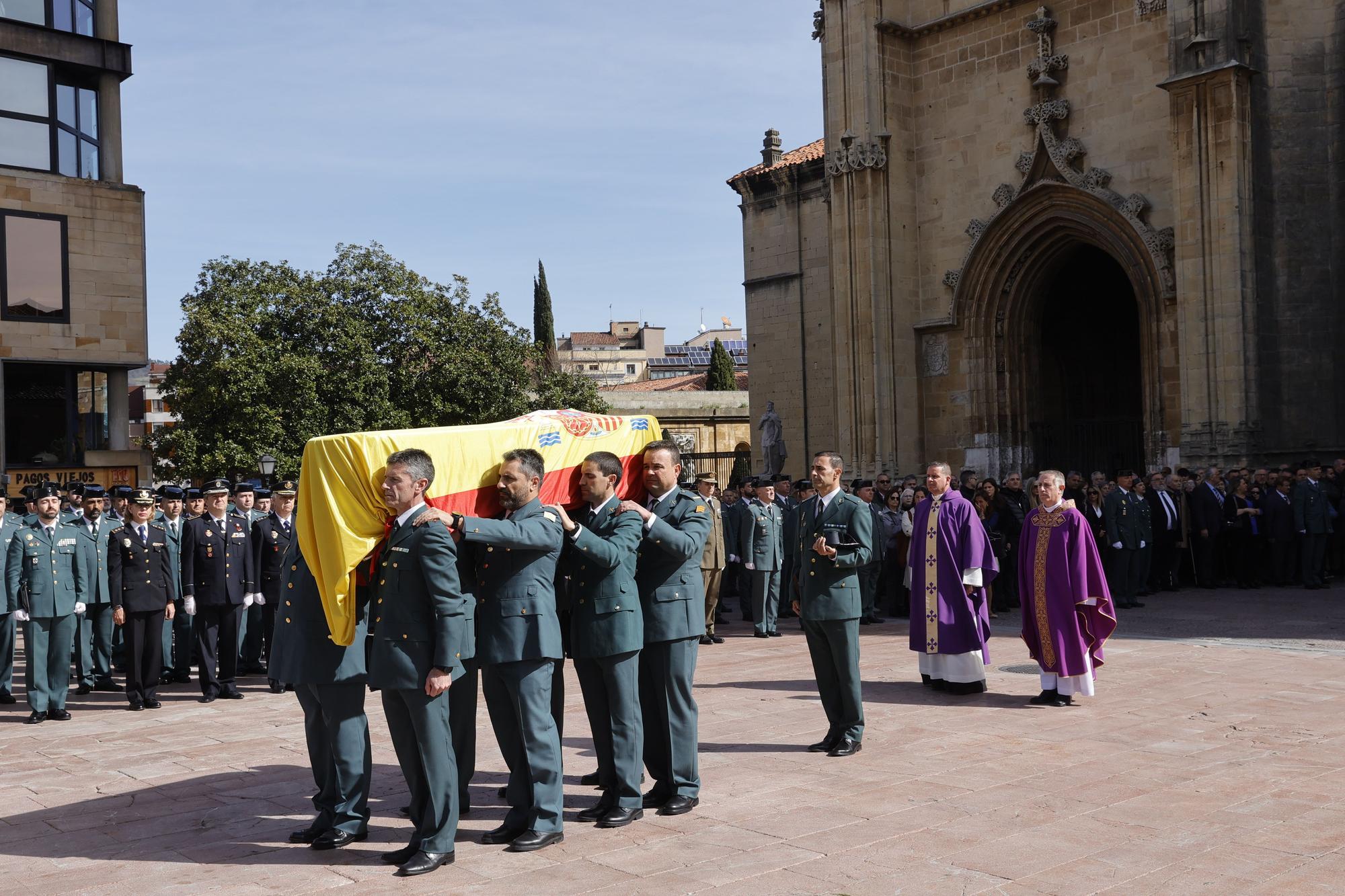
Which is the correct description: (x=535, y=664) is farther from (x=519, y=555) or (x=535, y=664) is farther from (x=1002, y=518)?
(x=1002, y=518)

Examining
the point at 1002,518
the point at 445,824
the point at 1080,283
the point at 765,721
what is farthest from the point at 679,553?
the point at 1080,283

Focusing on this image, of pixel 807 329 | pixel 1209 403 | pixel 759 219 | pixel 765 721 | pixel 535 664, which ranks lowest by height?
pixel 765 721

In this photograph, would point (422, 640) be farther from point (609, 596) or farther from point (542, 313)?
point (542, 313)

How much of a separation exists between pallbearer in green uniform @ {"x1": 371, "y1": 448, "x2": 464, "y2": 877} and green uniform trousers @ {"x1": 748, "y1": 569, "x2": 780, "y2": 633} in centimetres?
853

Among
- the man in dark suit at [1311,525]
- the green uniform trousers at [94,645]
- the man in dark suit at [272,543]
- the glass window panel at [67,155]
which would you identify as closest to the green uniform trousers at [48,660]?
the green uniform trousers at [94,645]

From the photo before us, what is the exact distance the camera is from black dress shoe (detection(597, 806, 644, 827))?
5922 millimetres

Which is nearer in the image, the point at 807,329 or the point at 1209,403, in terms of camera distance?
the point at 1209,403

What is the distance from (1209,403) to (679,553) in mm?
14533

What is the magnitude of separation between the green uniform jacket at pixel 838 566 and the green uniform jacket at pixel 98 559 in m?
6.44

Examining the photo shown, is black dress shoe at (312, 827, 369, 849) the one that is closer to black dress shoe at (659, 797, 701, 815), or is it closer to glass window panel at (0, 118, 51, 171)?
black dress shoe at (659, 797, 701, 815)

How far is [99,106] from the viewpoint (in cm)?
2358

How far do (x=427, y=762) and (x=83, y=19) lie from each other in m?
22.9

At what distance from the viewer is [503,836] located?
577 cm

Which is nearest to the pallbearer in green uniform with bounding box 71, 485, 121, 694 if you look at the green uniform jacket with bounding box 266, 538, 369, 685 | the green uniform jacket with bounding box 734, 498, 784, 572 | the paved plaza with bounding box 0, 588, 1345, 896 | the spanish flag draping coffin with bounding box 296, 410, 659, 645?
the paved plaza with bounding box 0, 588, 1345, 896
